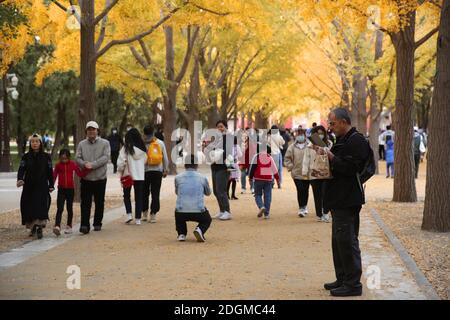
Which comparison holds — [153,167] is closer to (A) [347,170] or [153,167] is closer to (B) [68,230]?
(B) [68,230]

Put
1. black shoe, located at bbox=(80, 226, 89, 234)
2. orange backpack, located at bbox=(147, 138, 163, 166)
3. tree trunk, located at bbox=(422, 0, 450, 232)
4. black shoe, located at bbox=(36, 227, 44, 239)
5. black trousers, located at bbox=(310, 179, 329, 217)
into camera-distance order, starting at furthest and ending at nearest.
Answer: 1. black trousers, located at bbox=(310, 179, 329, 217)
2. orange backpack, located at bbox=(147, 138, 163, 166)
3. black shoe, located at bbox=(80, 226, 89, 234)
4. tree trunk, located at bbox=(422, 0, 450, 232)
5. black shoe, located at bbox=(36, 227, 44, 239)

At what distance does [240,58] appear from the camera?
41.4 metres

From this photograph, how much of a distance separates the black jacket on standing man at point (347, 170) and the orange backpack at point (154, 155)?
7.42 meters

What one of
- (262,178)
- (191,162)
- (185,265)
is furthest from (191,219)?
(262,178)

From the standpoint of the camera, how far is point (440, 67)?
13.4 meters

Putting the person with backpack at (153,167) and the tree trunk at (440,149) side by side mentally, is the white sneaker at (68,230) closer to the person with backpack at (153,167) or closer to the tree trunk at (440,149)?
the person with backpack at (153,167)

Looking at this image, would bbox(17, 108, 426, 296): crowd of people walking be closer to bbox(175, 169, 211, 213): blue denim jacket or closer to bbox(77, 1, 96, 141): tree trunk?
bbox(175, 169, 211, 213): blue denim jacket

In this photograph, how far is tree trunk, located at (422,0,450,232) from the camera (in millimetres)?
13320

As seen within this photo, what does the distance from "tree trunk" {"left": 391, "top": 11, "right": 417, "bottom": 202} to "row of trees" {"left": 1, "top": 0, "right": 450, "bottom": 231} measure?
24 mm

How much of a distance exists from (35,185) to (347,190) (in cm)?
659

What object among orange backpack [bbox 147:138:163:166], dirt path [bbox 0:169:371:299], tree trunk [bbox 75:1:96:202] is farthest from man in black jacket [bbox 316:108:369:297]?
tree trunk [bbox 75:1:96:202]

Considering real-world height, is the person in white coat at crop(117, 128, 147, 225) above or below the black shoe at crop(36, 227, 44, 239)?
above

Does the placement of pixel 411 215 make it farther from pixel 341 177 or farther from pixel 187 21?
pixel 341 177

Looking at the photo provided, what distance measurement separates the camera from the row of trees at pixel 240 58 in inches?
722
